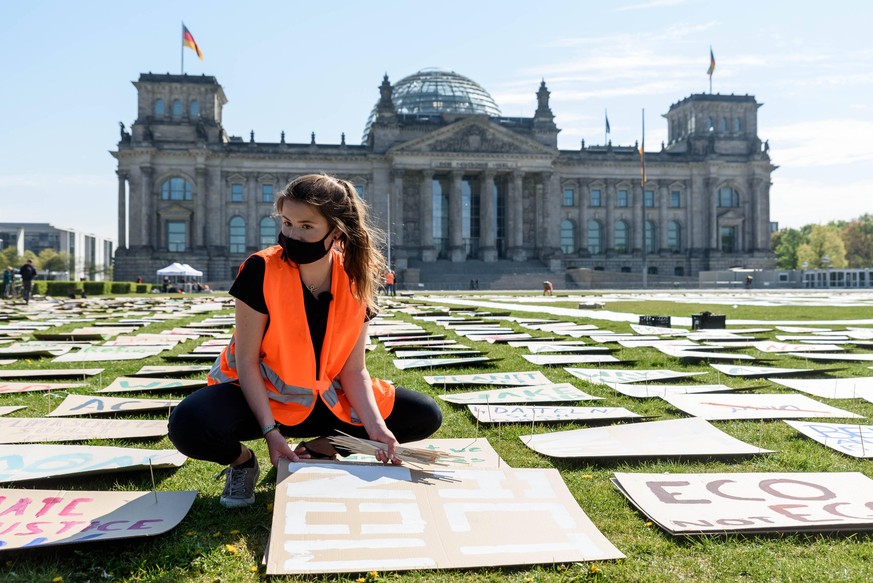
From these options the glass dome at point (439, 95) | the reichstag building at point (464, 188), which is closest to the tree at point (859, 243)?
the reichstag building at point (464, 188)

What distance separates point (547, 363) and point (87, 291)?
45395 mm

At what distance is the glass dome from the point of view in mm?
88625

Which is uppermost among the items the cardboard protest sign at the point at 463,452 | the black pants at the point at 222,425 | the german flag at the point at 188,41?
the german flag at the point at 188,41

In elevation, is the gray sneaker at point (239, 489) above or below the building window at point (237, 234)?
below

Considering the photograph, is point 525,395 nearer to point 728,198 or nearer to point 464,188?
point 464,188

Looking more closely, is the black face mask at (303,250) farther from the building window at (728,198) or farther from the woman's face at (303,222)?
the building window at (728,198)

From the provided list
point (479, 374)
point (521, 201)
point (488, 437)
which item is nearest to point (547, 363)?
point (479, 374)

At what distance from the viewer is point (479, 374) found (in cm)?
892

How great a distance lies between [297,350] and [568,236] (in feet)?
263

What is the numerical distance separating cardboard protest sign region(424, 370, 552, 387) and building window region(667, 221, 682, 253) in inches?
3140

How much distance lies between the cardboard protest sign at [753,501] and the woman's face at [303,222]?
2.43 metres

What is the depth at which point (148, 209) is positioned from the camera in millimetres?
72875

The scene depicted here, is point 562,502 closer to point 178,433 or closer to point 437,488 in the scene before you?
point 437,488

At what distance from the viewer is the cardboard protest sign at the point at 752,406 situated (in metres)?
6.57
